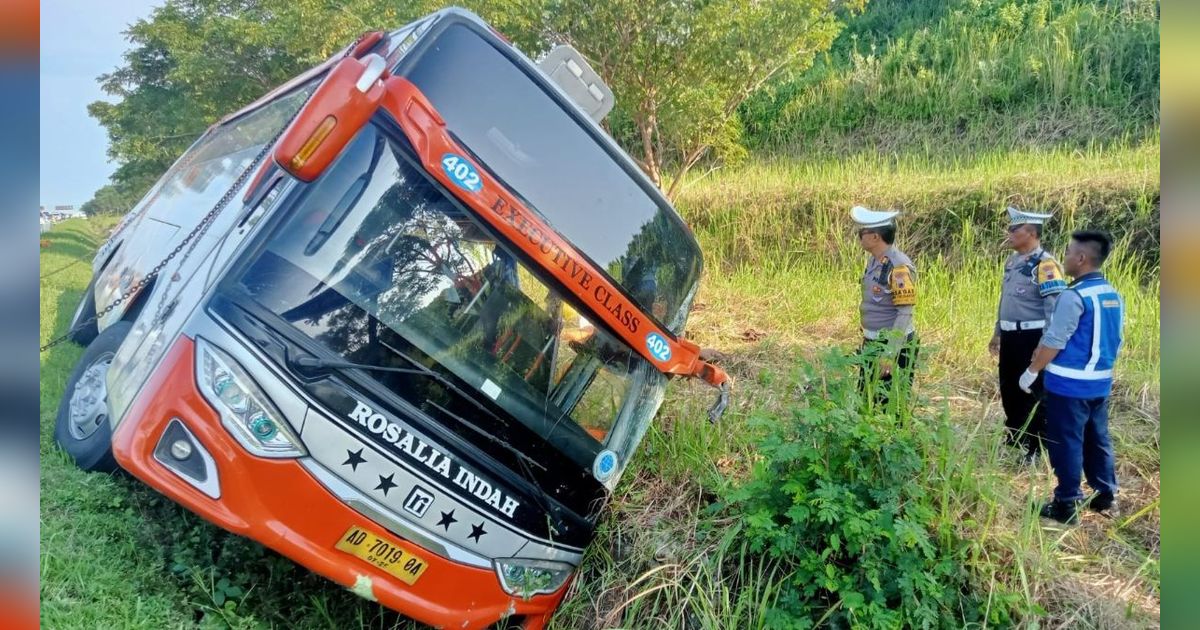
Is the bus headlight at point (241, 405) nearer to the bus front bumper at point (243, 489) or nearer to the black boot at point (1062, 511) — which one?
the bus front bumper at point (243, 489)

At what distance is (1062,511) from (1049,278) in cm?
121

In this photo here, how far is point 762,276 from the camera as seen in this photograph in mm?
7406

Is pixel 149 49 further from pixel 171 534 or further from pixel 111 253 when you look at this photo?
pixel 171 534

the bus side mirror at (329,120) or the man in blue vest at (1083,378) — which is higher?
the man in blue vest at (1083,378)

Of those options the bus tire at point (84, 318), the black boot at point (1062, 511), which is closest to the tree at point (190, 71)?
the bus tire at point (84, 318)

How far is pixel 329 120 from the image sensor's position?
2.35 metres

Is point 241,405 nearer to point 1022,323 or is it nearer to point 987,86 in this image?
point 1022,323

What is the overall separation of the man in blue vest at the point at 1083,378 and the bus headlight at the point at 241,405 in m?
3.28

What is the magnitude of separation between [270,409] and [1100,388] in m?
3.54

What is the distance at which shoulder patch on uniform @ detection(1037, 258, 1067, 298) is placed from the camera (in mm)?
3510

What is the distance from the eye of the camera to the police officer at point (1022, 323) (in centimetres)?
373

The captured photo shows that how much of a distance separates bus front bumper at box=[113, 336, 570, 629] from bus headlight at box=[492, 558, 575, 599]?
423 mm

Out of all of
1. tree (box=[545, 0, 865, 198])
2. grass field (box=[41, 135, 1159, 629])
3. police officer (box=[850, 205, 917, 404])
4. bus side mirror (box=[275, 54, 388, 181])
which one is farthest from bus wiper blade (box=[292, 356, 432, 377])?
tree (box=[545, 0, 865, 198])

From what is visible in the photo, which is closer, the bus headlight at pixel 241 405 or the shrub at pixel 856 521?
the bus headlight at pixel 241 405
